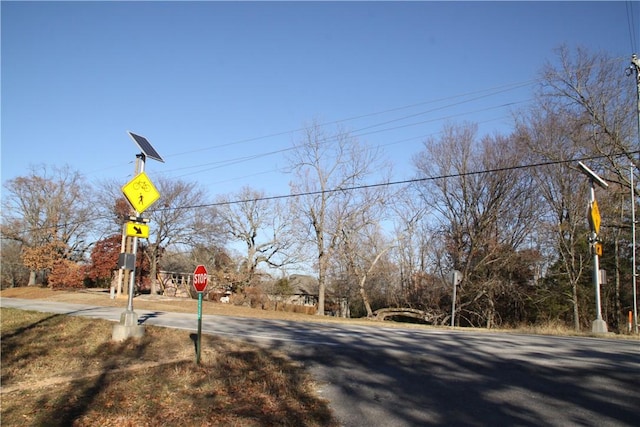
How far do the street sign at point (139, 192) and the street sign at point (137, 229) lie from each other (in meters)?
0.41

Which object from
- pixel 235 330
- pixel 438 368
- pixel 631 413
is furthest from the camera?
pixel 235 330

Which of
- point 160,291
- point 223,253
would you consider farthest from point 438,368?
point 160,291

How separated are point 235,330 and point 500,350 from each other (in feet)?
26.9

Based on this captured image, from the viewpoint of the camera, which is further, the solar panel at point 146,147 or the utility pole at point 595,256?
the utility pole at point 595,256

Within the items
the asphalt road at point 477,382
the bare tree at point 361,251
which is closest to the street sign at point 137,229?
the asphalt road at point 477,382

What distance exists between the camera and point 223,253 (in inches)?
1848

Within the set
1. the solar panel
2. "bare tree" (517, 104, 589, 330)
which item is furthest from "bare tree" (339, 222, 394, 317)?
the solar panel

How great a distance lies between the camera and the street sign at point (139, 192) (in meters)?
13.1

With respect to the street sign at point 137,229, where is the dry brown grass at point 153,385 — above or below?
below

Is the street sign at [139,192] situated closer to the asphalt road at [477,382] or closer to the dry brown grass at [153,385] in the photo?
the dry brown grass at [153,385]

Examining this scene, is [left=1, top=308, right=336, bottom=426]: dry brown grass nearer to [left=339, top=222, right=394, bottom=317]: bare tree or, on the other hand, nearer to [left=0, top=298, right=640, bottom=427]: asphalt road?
[left=0, top=298, right=640, bottom=427]: asphalt road

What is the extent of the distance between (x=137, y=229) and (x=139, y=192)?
108 centimetres

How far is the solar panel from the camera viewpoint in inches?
544

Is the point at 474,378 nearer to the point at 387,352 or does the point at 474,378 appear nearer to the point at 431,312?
the point at 387,352
